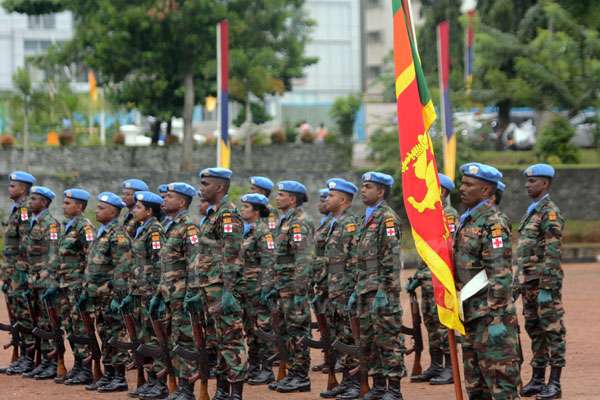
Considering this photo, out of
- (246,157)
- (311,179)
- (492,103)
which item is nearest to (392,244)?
(311,179)

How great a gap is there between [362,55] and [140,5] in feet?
116

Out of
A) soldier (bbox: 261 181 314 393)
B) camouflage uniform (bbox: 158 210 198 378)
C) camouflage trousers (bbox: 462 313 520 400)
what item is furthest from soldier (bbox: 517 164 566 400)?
camouflage uniform (bbox: 158 210 198 378)

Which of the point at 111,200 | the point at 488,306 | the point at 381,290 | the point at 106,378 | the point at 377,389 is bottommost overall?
the point at 106,378

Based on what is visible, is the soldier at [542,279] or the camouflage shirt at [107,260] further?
the camouflage shirt at [107,260]

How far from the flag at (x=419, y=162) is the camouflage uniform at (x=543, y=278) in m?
2.78

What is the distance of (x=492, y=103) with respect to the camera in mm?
31766

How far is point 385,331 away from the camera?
1104 centimetres

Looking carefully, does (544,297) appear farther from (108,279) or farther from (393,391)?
(108,279)

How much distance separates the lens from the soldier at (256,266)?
525 inches

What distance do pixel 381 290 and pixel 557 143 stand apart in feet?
70.8

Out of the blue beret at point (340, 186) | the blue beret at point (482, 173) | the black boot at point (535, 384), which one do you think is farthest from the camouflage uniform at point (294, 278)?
the blue beret at point (482, 173)

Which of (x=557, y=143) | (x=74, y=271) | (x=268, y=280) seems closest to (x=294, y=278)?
(x=268, y=280)

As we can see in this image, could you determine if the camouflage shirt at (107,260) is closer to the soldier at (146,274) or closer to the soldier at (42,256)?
the soldier at (146,274)

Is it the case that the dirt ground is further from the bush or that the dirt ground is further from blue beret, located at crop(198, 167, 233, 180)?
the bush
